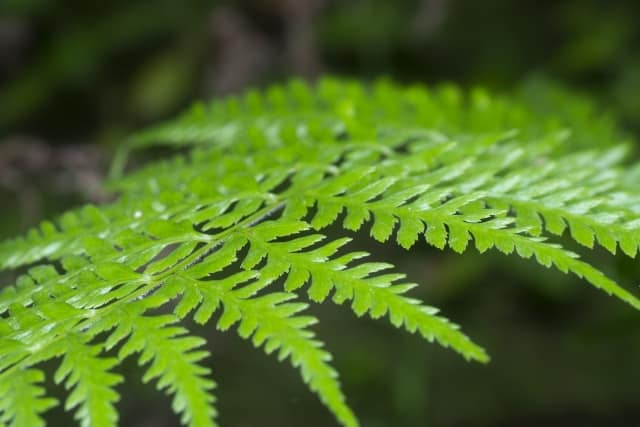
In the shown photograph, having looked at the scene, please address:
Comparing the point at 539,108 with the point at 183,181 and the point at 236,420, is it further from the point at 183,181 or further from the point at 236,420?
the point at 236,420

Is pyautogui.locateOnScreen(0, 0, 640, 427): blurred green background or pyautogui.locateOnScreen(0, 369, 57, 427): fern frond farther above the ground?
pyautogui.locateOnScreen(0, 369, 57, 427): fern frond

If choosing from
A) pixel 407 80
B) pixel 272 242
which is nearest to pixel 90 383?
pixel 272 242

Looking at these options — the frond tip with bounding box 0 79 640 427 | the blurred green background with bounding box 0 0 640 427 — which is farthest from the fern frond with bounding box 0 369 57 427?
the blurred green background with bounding box 0 0 640 427

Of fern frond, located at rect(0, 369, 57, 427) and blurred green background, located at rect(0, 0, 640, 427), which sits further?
blurred green background, located at rect(0, 0, 640, 427)

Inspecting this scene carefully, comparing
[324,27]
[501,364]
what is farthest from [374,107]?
[324,27]

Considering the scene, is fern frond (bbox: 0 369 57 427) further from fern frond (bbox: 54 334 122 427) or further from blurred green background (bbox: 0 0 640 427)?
blurred green background (bbox: 0 0 640 427)

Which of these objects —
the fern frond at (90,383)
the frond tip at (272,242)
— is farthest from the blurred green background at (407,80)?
the fern frond at (90,383)

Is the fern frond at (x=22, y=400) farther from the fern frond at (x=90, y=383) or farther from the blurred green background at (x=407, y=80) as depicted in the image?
the blurred green background at (x=407, y=80)
